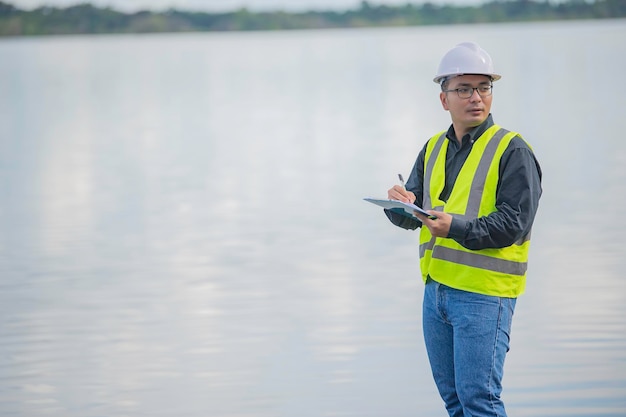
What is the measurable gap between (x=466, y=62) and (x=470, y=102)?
0.11m

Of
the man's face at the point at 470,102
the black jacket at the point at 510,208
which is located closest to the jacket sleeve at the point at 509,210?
the black jacket at the point at 510,208

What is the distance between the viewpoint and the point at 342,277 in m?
6.98

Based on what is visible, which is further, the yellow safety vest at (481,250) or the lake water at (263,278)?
the lake water at (263,278)

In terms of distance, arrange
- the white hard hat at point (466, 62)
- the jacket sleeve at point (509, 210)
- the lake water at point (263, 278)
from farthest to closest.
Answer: the lake water at point (263, 278) → the white hard hat at point (466, 62) → the jacket sleeve at point (509, 210)

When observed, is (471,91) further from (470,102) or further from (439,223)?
(439,223)

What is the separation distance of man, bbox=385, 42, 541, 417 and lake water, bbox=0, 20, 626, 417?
1.36m

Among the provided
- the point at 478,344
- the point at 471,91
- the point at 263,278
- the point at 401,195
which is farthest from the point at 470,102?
the point at 263,278

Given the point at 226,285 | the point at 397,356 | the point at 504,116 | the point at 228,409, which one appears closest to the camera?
the point at 228,409

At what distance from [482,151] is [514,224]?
224 millimetres

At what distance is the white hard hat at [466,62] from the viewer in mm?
3172

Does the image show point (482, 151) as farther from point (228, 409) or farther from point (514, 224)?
point (228, 409)

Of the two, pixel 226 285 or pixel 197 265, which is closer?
pixel 226 285

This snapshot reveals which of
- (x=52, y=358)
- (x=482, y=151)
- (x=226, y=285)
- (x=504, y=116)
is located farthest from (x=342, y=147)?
(x=482, y=151)

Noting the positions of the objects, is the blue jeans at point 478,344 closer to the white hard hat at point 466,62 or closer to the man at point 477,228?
the man at point 477,228
